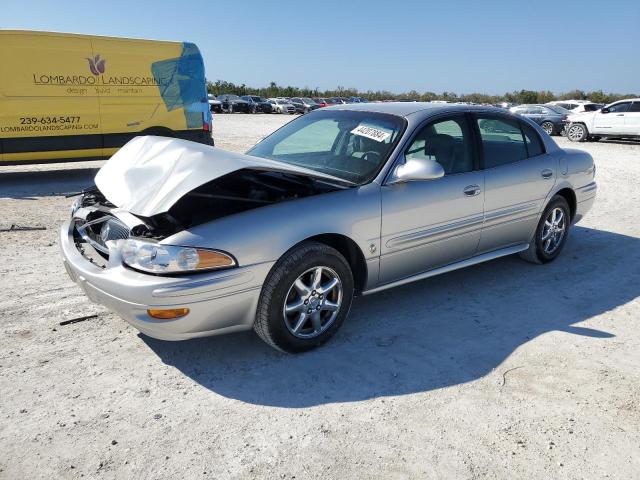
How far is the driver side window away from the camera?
4.08m

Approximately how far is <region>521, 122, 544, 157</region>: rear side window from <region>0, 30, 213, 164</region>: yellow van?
7153mm

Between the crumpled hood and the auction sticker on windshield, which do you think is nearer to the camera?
the crumpled hood

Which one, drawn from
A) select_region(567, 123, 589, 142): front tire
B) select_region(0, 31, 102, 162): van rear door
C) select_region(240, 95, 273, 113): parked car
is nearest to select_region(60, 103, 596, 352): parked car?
select_region(0, 31, 102, 162): van rear door

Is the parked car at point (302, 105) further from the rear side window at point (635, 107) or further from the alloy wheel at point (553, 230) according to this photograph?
the alloy wheel at point (553, 230)

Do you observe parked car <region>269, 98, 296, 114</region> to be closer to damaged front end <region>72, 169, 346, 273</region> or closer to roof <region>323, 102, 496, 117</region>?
roof <region>323, 102, 496, 117</region>

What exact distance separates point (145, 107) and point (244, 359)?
787 centimetres

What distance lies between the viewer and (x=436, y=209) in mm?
3982

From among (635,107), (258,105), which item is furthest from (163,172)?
(258,105)

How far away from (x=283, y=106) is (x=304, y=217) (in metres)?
41.8

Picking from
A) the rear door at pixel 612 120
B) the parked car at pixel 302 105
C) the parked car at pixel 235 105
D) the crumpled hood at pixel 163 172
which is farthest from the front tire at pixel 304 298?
the parked car at pixel 302 105

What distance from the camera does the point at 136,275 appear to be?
9.77 ft

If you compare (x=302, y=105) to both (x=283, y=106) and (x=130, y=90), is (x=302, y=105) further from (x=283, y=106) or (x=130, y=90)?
(x=130, y=90)

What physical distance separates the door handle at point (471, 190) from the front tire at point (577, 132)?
1762 cm

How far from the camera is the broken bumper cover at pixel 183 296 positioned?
2.90 m
